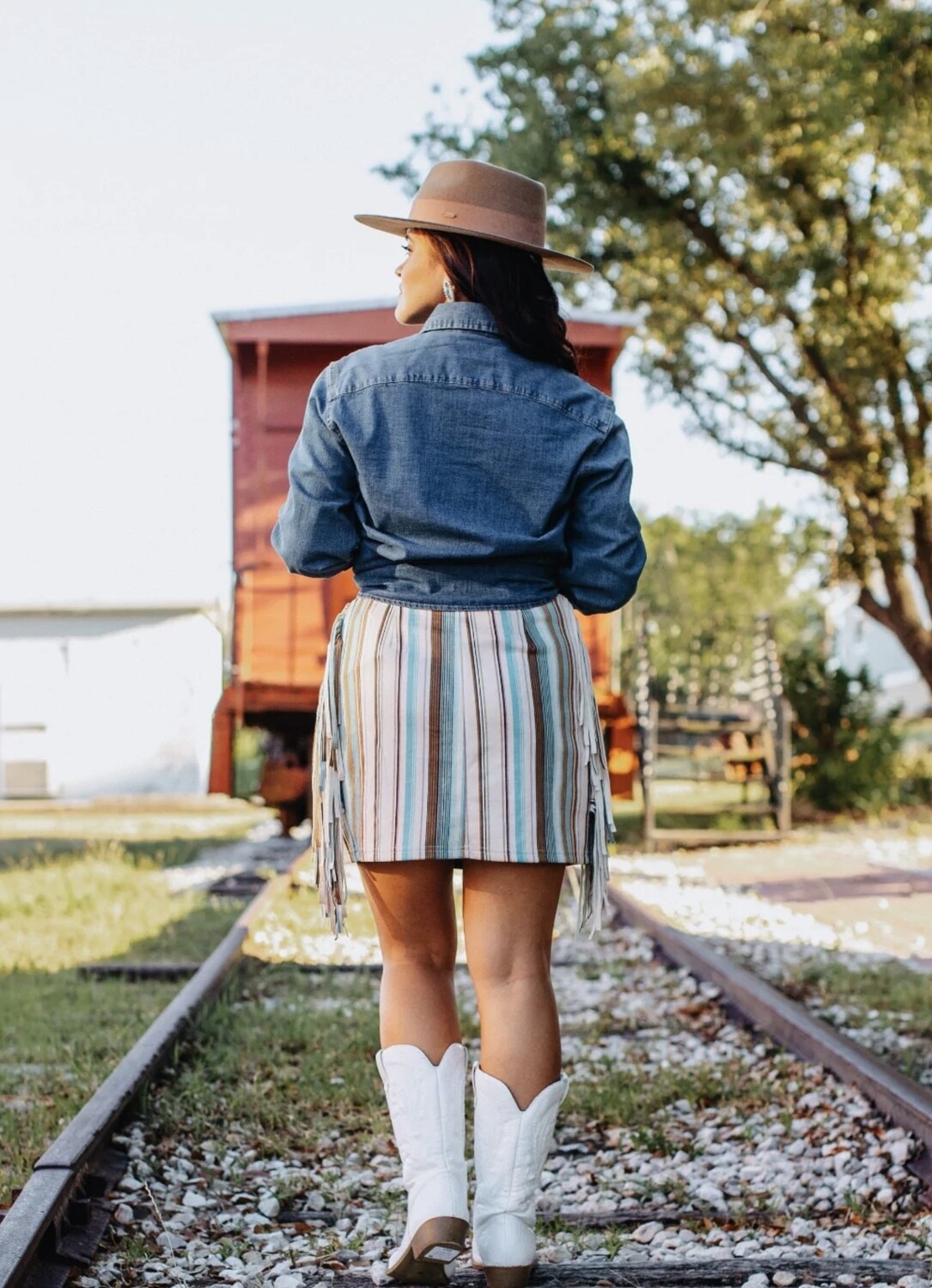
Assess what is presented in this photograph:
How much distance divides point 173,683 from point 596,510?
21.8 meters

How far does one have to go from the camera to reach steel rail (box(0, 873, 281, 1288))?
2.31 meters

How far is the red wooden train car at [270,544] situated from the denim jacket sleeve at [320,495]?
7.10m

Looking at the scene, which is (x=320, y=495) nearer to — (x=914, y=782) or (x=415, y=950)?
(x=415, y=950)

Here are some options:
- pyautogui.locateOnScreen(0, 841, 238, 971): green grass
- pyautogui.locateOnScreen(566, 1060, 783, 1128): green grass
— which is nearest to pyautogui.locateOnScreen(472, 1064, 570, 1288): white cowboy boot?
pyautogui.locateOnScreen(566, 1060, 783, 1128): green grass

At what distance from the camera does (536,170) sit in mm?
13984

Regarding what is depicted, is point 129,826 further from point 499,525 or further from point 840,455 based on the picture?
point 499,525

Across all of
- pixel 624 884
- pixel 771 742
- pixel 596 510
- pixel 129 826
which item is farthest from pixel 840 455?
pixel 596 510

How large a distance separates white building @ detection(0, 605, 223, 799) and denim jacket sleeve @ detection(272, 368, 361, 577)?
20261 mm

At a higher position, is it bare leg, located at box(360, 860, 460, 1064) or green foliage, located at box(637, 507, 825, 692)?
green foliage, located at box(637, 507, 825, 692)

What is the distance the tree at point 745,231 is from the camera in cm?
1258

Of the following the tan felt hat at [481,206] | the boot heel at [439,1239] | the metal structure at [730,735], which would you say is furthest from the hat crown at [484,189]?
the metal structure at [730,735]

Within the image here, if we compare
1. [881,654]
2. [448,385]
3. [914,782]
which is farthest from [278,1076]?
[881,654]

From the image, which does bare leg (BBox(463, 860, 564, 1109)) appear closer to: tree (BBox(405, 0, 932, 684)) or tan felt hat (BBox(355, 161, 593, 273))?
tan felt hat (BBox(355, 161, 593, 273))

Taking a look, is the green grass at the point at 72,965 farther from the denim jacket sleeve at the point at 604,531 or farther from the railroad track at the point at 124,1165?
the denim jacket sleeve at the point at 604,531
